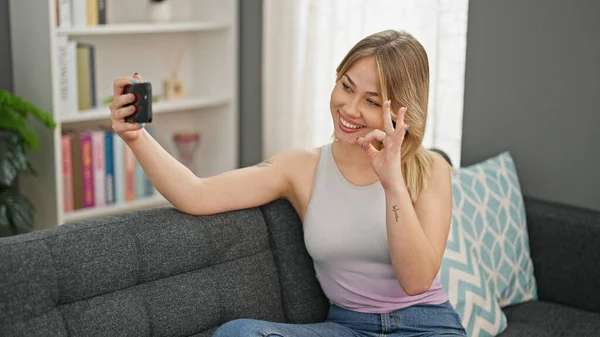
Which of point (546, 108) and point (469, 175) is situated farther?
point (546, 108)

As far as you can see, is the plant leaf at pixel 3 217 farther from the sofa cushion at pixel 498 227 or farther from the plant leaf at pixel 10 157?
the sofa cushion at pixel 498 227

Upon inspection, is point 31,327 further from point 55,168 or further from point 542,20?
point 542,20

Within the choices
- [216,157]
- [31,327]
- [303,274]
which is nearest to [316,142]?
[216,157]

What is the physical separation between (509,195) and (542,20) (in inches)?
24.1

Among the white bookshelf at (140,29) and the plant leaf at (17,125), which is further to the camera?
the white bookshelf at (140,29)

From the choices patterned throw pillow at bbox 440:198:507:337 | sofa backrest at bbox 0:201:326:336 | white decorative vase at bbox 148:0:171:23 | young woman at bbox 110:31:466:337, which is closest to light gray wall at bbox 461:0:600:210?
patterned throw pillow at bbox 440:198:507:337

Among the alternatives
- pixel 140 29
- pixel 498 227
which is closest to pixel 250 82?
pixel 140 29

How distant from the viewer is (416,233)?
1970 mm

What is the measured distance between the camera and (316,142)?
375 cm

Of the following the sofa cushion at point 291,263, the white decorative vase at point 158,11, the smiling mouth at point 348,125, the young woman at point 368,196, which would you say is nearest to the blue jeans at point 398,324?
the young woman at point 368,196

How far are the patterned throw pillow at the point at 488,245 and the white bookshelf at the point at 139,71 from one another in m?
1.57

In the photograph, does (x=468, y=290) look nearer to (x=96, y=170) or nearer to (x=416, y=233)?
(x=416, y=233)

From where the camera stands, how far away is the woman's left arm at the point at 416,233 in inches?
77.1

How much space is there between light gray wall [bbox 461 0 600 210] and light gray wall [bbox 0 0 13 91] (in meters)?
1.79
